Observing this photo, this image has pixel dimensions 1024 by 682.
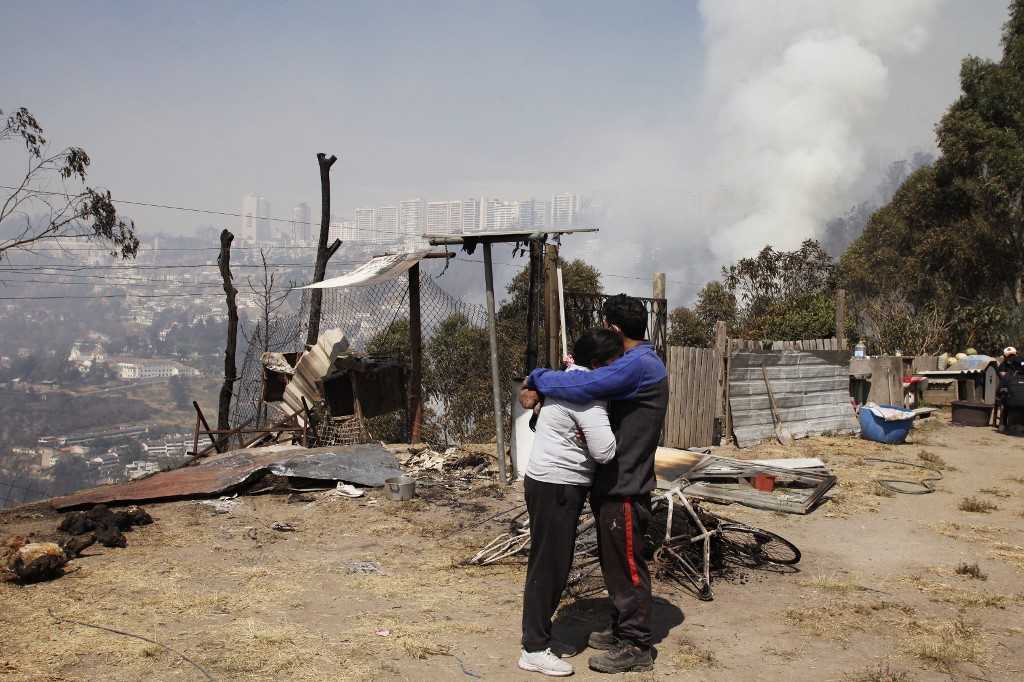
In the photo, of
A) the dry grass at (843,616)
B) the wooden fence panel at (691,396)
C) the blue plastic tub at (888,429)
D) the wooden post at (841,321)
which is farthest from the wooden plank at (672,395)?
the dry grass at (843,616)

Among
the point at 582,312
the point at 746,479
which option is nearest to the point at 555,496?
the point at 746,479

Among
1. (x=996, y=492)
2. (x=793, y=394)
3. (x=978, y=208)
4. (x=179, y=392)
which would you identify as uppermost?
(x=978, y=208)

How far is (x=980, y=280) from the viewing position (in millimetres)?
28453

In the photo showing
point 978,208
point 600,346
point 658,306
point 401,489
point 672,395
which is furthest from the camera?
point 978,208

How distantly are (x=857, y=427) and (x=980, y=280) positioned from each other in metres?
18.5

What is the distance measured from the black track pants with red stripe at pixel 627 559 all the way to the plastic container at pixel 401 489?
4.04m

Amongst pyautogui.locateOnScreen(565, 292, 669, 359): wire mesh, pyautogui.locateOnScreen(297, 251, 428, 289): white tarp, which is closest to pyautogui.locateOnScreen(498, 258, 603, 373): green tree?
pyautogui.locateOnScreen(297, 251, 428, 289): white tarp

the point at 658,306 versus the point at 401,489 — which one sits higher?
the point at 658,306

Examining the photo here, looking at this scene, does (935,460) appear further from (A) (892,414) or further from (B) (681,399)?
(B) (681,399)

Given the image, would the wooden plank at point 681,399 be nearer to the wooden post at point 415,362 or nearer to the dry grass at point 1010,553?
the wooden post at point 415,362

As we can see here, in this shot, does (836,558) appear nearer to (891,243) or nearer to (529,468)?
(529,468)

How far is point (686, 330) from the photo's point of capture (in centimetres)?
2847

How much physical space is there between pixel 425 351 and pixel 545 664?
57.4ft

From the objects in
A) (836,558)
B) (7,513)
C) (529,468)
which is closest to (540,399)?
(529,468)
